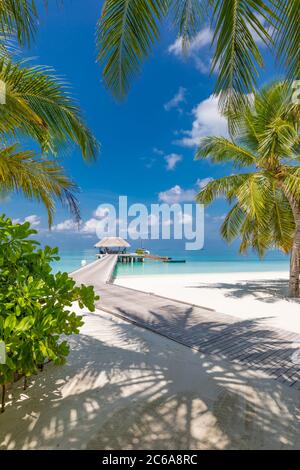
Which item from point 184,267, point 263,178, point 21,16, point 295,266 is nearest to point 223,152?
point 263,178

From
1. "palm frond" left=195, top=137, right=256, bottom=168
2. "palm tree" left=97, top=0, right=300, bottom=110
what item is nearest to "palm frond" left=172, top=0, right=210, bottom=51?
"palm tree" left=97, top=0, right=300, bottom=110

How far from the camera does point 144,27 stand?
2.55 meters

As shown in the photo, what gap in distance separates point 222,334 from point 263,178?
5.89 m

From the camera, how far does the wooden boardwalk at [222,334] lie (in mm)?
3570

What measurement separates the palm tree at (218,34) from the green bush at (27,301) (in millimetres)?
2192

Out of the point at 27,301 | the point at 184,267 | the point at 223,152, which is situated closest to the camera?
the point at 27,301

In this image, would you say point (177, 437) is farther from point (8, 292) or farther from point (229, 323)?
point (229, 323)

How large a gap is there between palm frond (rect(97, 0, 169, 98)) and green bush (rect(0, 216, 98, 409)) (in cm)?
213

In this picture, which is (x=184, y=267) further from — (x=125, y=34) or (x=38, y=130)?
(x=125, y=34)

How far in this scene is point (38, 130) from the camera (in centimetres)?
411

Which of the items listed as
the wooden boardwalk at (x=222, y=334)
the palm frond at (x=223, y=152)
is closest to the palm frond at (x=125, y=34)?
the wooden boardwalk at (x=222, y=334)

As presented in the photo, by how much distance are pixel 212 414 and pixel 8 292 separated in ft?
7.90

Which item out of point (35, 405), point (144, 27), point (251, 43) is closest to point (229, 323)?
point (35, 405)

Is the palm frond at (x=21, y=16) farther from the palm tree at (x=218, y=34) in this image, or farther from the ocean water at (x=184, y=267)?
the ocean water at (x=184, y=267)
